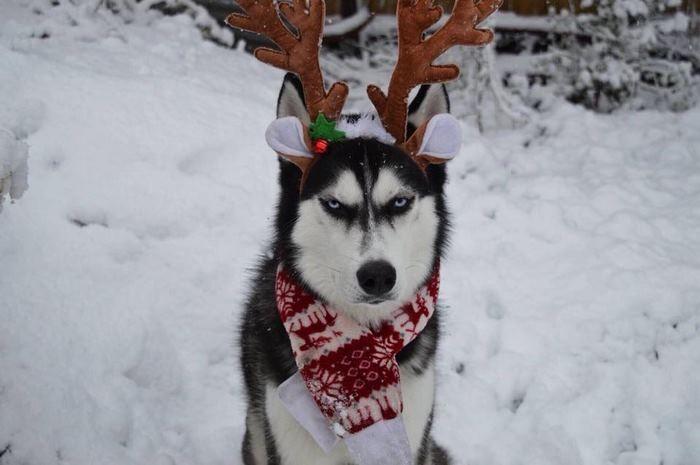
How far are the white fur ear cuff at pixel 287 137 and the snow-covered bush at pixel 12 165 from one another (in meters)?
0.83

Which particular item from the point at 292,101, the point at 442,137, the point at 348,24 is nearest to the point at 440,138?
the point at 442,137

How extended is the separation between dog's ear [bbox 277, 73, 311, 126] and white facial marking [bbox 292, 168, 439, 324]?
0.32 meters

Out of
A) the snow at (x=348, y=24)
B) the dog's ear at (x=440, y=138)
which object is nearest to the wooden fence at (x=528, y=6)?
the snow at (x=348, y=24)

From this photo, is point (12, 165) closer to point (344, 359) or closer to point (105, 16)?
point (344, 359)

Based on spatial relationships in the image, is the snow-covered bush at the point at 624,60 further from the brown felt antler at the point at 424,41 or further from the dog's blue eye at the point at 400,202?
the dog's blue eye at the point at 400,202

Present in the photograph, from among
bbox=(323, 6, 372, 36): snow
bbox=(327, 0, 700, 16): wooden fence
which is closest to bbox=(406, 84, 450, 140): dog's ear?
bbox=(327, 0, 700, 16): wooden fence

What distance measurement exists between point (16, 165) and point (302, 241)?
3.24 feet

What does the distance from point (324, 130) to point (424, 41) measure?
0.48m

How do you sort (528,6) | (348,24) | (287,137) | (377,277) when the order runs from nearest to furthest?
(377,277), (287,137), (528,6), (348,24)

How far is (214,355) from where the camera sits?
3.40m

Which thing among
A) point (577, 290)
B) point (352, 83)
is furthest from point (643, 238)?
point (352, 83)

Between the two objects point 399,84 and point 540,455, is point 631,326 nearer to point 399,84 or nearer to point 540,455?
point 540,455

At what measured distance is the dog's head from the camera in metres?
2.00

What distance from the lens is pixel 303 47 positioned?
2.15m
